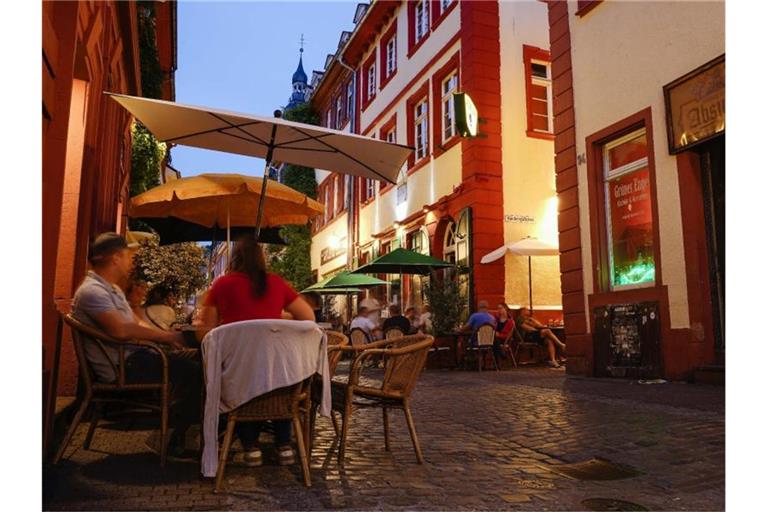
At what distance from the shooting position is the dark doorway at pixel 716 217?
7.73 metres

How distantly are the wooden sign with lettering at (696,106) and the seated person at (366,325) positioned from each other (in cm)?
640

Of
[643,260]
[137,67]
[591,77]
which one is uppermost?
[137,67]

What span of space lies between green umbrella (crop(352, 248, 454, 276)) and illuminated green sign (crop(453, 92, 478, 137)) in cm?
277

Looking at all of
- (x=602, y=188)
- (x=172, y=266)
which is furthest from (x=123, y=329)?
(x=602, y=188)

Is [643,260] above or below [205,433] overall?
above

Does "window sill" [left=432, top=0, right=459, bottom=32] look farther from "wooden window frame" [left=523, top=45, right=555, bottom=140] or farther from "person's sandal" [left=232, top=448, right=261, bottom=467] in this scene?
"person's sandal" [left=232, top=448, right=261, bottom=467]

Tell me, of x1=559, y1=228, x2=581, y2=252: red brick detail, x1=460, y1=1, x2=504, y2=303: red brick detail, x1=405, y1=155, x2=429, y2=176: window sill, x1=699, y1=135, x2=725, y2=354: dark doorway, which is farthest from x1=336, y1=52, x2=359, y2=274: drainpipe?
x1=699, y1=135, x2=725, y2=354: dark doorway

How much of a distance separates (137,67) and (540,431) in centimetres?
948

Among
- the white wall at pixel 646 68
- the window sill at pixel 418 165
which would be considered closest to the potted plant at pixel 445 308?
the white wall at pixel 646 68

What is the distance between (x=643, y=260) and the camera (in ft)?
29.3
